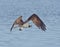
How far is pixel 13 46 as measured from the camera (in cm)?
1145

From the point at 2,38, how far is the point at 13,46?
3.70 ft

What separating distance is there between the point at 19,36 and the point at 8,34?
1.33 feet

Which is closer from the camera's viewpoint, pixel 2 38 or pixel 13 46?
pixel 13 46

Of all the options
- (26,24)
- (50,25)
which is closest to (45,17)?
(50,25)

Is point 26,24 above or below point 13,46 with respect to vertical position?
above

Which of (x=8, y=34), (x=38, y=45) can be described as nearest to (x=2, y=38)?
(x=8, y=34)

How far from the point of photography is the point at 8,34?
1295cm

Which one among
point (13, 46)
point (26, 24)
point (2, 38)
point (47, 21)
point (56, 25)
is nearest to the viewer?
point (26, 24)

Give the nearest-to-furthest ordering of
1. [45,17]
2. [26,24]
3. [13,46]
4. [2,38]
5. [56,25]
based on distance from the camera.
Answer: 1. [26,24]
2. [13,46]
3. [2,38]
4. [56,25]
5. [45,17]

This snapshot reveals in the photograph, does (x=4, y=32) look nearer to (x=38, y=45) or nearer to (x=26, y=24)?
(x=38, y=45)

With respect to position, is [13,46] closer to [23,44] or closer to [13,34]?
[23,44]

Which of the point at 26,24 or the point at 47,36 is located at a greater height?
the point at 26,24

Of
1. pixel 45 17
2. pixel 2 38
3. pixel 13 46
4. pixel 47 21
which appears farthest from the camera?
pixel 45 17

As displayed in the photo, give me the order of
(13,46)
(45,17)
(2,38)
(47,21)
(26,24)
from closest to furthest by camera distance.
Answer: (26,24), (13,46), (2,38), (47,21), (45,17)
